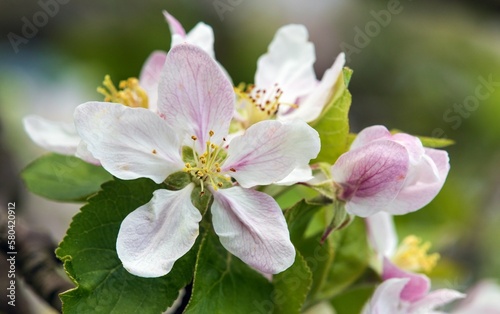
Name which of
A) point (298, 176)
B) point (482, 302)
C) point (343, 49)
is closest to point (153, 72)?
point (298, 176)

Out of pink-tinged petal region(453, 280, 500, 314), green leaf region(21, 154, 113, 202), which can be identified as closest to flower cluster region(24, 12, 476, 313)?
green leaf region(21, 154, 113, 202)

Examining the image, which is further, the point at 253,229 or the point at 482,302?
the point at 482,302

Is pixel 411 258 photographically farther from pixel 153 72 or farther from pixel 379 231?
pixel 153 72

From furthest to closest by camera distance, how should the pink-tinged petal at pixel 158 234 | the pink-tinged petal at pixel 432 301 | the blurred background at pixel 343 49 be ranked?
the blurred background at pixel 343 49 → the pink-tinged petal at pixel 432 301 → the pink-tinged petal at pixel 158 234

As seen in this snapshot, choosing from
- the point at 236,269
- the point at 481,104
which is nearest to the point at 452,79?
the point at 481,104

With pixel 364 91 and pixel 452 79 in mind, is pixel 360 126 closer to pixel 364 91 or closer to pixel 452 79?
pixel 364 91

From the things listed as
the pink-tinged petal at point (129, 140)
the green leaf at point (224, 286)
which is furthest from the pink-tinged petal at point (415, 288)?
the pink-tinged petal at point (129, 140)

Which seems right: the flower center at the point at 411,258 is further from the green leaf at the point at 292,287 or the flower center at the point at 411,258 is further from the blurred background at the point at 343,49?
the blurred background at the point at 343,49
